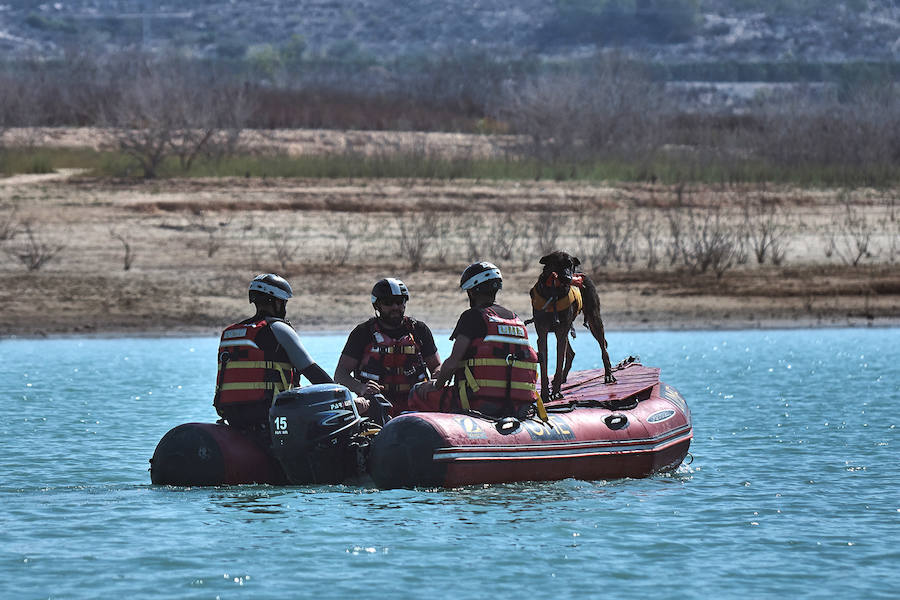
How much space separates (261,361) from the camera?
10.7 meters

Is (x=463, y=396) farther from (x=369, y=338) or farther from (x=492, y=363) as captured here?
(x=369, y=338)

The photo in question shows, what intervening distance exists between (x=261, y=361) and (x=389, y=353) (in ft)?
3.66

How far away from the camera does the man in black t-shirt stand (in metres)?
11.2

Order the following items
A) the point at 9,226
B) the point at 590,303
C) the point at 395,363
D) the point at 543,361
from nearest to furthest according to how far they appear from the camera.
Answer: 1. the point at 395,363
2. the point at 543,361
3. the point at 590,303
4. the point at 9,226

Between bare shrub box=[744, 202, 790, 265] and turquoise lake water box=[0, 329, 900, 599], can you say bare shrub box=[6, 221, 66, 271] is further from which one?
bare shrub box=[744, 202, 790, 265]

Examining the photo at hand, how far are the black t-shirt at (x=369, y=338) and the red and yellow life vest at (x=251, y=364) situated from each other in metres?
0.62

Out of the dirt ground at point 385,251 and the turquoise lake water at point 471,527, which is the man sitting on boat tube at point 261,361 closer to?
the turquoise lake water at point 471,527

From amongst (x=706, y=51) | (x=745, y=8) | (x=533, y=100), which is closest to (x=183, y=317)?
(x=533, y=100)

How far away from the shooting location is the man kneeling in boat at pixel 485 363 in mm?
10945

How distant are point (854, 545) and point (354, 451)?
11.4 ft

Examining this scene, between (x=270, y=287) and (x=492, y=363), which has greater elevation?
(x=270, y=287)

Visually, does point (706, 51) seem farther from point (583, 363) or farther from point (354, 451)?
point (354, 451)

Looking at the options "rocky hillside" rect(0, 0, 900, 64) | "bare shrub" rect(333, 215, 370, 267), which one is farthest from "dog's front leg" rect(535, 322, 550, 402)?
A: "rocky hillside" rect(0, 0, 900, 64)

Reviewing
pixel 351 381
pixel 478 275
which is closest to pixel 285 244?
pixel 351 381
